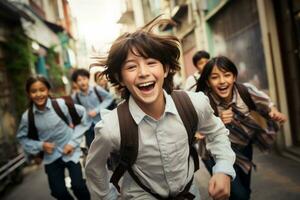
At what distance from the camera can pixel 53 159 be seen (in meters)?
4.61

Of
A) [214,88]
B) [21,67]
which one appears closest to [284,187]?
[214,88]

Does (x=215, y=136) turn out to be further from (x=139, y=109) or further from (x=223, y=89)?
(x=223, y=89)

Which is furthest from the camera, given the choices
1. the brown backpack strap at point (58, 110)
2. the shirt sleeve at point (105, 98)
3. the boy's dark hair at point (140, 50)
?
the shirt sleeve at point (105, 98)

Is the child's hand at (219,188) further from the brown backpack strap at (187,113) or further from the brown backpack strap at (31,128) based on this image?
the brown backpack strap at (31,128)

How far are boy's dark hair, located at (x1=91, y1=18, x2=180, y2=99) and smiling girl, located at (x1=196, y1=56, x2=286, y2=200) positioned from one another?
3.46ft

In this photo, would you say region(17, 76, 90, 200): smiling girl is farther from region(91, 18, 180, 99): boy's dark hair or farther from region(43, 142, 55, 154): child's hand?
region(91, 18, 180, 99): boy's dark hair

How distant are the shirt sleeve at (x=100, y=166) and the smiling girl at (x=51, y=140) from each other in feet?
7.35

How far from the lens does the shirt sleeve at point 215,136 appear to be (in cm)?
234

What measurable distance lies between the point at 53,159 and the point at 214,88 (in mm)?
2093

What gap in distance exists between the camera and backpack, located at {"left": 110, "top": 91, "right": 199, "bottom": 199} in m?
2.21

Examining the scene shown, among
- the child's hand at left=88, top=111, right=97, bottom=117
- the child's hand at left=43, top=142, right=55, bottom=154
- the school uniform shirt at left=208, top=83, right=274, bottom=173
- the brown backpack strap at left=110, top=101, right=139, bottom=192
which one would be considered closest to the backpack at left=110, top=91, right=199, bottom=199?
the brown backpack strap at left=110, top=101, right=139, bottom=192

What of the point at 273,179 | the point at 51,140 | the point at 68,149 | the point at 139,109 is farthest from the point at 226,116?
the point at 273,179

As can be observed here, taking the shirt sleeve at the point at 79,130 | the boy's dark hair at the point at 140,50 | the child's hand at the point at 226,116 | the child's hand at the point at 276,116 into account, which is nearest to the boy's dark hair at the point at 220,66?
the child's hand at the point at 226,116

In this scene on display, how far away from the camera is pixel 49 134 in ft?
15.3
